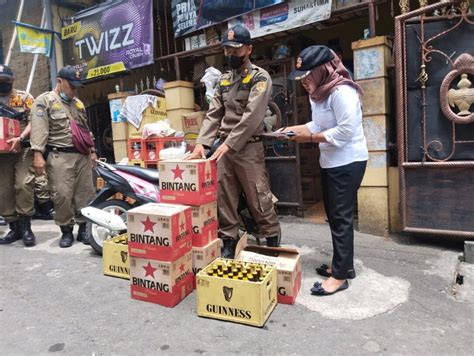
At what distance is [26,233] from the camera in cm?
434

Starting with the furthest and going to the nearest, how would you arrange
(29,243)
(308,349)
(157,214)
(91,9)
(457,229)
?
(91,9)
(29,243)
(457,229)
(157,214)
(308,349)

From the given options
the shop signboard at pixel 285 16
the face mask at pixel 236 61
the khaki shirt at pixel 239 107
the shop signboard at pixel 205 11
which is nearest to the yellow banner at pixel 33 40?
the shop signboard at pixel 205 11

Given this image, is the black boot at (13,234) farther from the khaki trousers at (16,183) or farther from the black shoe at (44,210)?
the black shoe at (44,210)

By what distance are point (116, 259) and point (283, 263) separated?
1442mm

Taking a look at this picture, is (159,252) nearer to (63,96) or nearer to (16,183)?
(63,96)

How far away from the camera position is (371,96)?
13.2ft

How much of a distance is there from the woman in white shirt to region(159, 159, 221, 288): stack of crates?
0.74 m

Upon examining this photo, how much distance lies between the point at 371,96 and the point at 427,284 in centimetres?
202

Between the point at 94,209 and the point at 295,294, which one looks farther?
the point at 94,209

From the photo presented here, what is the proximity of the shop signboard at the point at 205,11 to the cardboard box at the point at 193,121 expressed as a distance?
122cm

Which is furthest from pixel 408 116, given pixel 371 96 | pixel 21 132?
pixel 21 132

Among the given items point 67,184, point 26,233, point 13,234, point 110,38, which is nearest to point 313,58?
point 67,184

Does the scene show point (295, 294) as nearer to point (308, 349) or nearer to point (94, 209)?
point (308, 349)

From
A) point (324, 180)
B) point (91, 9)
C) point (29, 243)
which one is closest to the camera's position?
point (324, 180)
